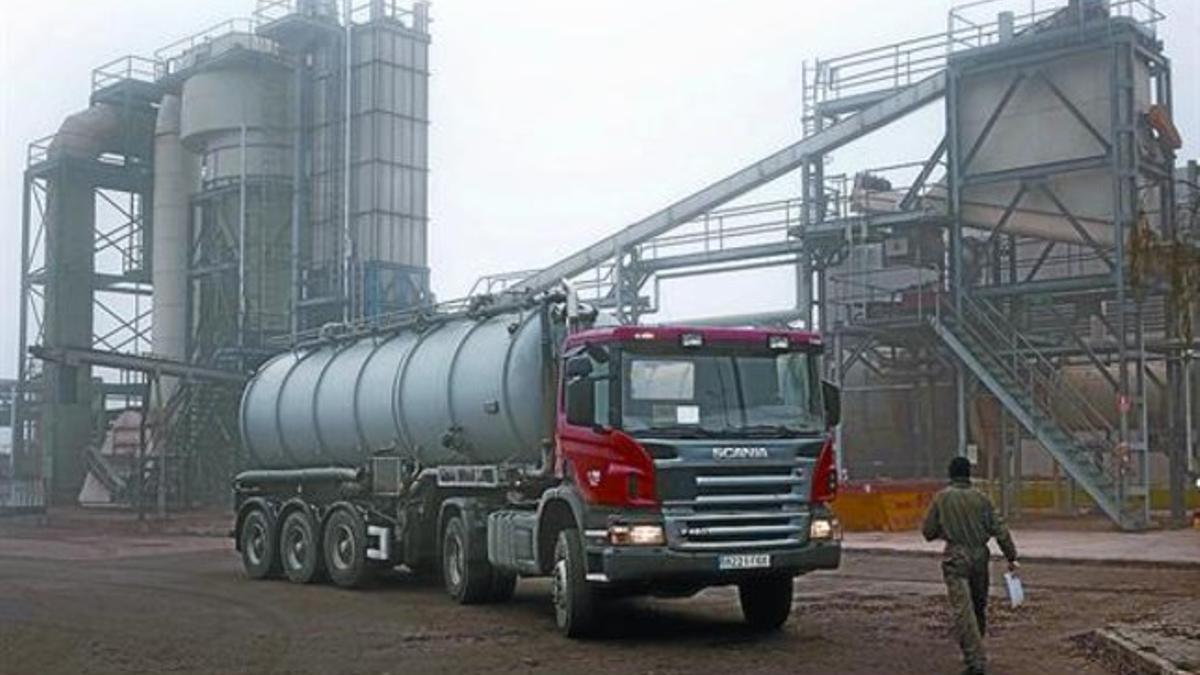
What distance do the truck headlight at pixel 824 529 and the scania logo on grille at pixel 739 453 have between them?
36.1 inches

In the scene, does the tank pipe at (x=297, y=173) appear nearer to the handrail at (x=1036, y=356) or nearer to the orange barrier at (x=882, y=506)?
the orange barrier at (x=882, y=506)

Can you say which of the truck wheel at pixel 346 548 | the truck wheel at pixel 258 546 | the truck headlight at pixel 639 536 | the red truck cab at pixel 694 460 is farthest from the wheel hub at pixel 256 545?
the truck headlight at pixel 639 536

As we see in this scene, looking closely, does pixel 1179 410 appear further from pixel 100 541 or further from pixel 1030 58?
pixel 100 541

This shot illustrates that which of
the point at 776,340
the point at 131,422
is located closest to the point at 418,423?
the point at 776,340

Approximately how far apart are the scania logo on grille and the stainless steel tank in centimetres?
298

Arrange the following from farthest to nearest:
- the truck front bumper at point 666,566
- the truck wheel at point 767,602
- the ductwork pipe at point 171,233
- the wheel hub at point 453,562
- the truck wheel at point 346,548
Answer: the ductwork pipe at point 171,233 < the truck wheel at point 346,548 < the wheel hub at point 453,562 < the truck wheel at point 767,602 < the truck front bumper at point 666,566

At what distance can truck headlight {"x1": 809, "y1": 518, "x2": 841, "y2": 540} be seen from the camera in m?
14.1

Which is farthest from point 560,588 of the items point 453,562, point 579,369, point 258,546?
point 258,546

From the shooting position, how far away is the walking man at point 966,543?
38.0ft

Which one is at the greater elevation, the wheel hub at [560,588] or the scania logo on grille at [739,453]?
the scania logo on grille at [739,453]

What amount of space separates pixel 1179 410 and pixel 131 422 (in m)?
36.2

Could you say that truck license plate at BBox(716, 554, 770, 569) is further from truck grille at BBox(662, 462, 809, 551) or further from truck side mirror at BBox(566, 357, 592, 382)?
truck side mirror at BBox(566, 357, 592, 382)

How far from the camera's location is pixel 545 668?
489 inches

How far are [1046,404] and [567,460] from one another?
71.0ft
